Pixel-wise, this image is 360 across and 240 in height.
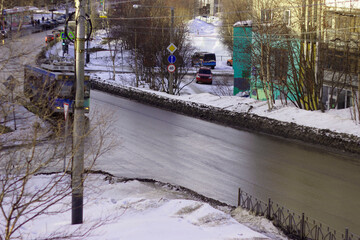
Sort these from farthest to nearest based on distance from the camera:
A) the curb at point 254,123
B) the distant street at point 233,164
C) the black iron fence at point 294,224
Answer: the curb at point 254,123
the distant street at point 233,164
the black iron fence at point 294,224

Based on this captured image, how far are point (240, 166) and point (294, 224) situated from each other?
553 cm

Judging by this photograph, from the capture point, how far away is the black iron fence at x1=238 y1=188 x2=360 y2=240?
36.1ft

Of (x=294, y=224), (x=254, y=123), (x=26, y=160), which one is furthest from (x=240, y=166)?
(x=26, y=160)

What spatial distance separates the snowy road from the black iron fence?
1.49 feet

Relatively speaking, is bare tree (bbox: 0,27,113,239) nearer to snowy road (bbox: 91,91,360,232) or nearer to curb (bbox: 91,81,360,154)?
snowy road (bbox: 91,91,360,232)

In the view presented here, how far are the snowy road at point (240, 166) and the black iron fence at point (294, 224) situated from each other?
455 mm

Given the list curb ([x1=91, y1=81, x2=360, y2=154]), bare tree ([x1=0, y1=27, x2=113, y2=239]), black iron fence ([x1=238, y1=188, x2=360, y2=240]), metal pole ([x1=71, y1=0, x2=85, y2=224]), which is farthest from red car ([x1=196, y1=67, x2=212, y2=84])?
metal pole ([x1=71, y1=0, x2=85, y2=224])

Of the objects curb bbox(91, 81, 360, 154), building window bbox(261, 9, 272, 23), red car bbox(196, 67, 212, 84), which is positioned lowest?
curb bbox(91, 81, 360, 154)

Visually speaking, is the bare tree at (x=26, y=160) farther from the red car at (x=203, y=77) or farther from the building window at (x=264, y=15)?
the red car at (x=203, y=77)

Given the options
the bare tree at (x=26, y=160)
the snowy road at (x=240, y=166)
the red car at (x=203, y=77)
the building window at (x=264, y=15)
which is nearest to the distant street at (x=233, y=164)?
the snowy road at (x=240, y=166)

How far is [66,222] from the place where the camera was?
1092 cm

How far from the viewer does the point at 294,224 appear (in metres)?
11.5

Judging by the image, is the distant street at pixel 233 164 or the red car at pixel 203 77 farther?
the red car at pixel 203 77

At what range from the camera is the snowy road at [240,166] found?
13742mm
